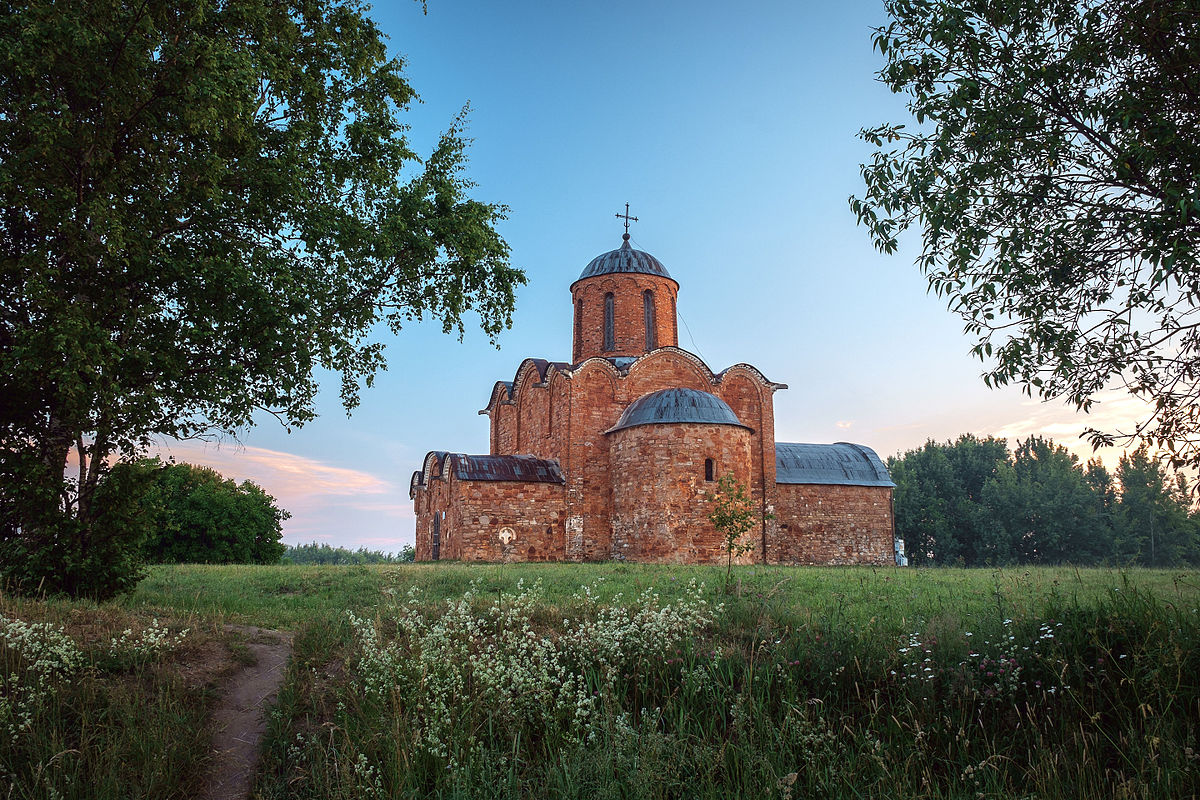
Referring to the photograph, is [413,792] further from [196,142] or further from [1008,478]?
[1008,478]

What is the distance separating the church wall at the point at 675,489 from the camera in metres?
20.1

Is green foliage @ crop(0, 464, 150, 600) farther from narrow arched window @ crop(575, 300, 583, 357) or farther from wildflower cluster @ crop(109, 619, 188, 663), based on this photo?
narrow arched window @ crop(575, 300, 583, 357)

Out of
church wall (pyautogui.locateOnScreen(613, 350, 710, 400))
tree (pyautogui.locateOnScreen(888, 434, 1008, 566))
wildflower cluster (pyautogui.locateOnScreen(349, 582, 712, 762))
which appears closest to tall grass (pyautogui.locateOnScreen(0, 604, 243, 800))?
wildflower cluster (pyautogui.locateOnScreen(349, 582, 712, 762))

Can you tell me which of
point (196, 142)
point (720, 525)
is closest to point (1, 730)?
point (196, 142)

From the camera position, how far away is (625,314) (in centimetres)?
2562

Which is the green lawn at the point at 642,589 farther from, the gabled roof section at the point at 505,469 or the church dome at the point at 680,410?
the gabled roof section at the point at 505,469

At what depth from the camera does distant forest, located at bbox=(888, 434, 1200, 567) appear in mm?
38438

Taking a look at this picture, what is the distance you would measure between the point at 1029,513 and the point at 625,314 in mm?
26514

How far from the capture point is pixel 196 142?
8930mm

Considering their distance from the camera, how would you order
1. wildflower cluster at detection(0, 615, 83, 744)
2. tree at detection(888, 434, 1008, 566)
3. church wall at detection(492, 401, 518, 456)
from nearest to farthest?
wildflower cluster at detection(0, 615, 83, 744)
church wall at detection(492, 401, 518, 456)
tree at detection(888, 434, 1008, 566)

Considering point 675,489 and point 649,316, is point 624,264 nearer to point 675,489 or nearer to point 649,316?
point 649,316

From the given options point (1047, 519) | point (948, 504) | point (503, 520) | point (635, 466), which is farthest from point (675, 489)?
point (1047, 519)

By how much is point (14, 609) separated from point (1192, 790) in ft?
29.3

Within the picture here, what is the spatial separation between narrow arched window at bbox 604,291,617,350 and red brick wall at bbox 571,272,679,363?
0.27 ft
